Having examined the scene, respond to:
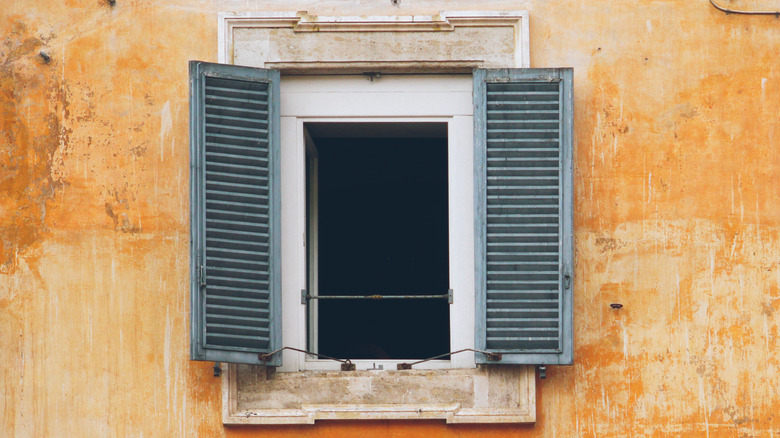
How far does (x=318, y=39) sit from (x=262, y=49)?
0.33m

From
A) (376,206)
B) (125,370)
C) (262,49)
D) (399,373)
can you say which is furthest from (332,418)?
(376,206)

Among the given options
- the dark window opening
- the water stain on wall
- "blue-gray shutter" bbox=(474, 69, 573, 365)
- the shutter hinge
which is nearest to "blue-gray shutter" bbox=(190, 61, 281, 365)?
the shutter hinge

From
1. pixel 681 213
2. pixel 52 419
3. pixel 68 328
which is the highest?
pixel 681 213

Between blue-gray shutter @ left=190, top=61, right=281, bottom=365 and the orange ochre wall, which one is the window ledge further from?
blue-gray shutter @ left=190, top=61, right=281, bottom=365

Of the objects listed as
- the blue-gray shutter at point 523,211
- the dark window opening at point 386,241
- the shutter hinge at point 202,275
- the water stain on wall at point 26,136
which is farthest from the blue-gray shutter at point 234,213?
the dark window opening at point 386,241

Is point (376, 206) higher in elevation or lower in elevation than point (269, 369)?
higher

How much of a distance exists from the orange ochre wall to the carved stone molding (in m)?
0.11

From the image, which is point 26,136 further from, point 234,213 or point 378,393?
point 378,393

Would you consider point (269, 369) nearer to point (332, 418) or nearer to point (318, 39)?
point (332, 418)

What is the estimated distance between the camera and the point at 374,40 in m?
7.00

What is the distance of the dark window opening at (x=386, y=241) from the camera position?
32.8 ft

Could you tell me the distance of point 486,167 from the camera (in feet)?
22.2

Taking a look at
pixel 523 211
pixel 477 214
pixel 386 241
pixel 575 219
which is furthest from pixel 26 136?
pixel 386 241

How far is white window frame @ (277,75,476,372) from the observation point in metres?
6.94
